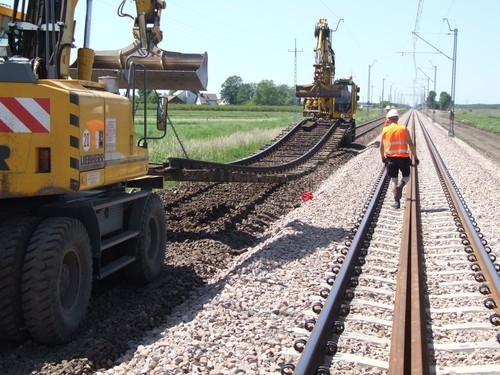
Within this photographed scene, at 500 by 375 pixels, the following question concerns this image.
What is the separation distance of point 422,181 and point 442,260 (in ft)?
32.9

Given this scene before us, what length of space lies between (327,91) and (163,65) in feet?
78.0

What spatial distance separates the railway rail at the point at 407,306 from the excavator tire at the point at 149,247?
2037 millimetres

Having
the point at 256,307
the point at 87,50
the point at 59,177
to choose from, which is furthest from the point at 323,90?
the point at 59,177

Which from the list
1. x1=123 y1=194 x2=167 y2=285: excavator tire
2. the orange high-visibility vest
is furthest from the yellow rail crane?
x1=123 y1=194 x2=167 y2=285: excavator tire

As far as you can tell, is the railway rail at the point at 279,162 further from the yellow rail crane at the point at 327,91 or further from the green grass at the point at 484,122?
the green grass at the point at 484,122

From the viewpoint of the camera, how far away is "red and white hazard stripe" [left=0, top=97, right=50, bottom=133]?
554cm

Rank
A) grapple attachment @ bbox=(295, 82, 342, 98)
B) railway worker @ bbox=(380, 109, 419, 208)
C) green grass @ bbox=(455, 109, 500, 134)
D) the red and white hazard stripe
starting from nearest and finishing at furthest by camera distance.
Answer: the red and white hazard stripe < railway worker @ bbox=(380, 109, 419, 208) < grapple attachment @ bbox=(295, 82, 342, 98) < green grass @ bbox=(455, 109, 500, 134)

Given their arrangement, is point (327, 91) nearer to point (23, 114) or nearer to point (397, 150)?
point (397, 150)

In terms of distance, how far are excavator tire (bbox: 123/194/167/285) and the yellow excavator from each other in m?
0.02

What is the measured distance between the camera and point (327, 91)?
32406 millimetres

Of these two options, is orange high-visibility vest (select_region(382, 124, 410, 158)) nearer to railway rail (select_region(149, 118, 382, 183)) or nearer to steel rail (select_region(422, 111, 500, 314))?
steel rail (select_region(422, 111, 500, 314))

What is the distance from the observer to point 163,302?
23.2 feet

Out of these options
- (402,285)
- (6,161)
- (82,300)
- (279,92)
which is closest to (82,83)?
(6,161)

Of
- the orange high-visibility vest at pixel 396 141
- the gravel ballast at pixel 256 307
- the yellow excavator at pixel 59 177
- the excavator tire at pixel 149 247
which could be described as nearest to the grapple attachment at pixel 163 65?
the yellow excavator at pixel 59 177
